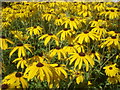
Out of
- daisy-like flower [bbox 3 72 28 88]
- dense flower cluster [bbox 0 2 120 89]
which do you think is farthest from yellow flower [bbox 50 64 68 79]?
daisy-like flower [bbox 3 72 28 88]

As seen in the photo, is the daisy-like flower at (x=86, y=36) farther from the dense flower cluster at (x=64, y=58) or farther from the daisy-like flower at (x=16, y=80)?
the daisy-like flower at (x=16, y=80)

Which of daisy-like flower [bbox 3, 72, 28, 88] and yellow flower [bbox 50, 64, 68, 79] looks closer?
daisy-like flower [bbox 3, 72, 28, 88]

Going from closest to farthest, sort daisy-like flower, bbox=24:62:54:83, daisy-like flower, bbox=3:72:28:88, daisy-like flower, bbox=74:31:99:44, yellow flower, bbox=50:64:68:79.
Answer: daisy-like flower, bbox=24:62:54:83
daisy-like flower, bbox=3:72:28:88
yellow flower, bbox=50:64:68:79
daisy-like flower, bbox=74:31:99:44

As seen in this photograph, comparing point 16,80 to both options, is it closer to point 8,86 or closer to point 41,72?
point 8,86

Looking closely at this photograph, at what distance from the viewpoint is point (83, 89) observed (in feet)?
9.14

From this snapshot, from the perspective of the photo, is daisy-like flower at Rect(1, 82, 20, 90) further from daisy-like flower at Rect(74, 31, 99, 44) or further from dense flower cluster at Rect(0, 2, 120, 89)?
daisy-like flower at Rect(74, 31, 99, 44)

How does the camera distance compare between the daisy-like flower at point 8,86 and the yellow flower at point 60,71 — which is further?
the yellow flower at point 60,71

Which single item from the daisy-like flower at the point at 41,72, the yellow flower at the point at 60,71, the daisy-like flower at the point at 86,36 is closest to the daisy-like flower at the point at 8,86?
the daisy-like flower at the point at 41,72

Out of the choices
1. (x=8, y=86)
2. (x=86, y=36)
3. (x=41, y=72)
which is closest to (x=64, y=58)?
(x=86, y=36)

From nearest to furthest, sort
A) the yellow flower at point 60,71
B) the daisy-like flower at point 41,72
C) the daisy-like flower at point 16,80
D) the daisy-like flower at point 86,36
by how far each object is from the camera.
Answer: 1. the daisy-like flower at point 41,72
2. the daisy-like flower at point 16,80
3. the yellow flower at point 60,71
4. the daisy-like flower at point 86,36

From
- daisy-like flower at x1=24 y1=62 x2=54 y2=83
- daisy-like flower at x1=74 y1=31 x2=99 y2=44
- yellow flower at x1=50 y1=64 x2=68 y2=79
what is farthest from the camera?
daisy-like flower at x1=74 y1=31 x2=99 y2=44

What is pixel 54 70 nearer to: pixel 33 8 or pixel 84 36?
pixel 84 36

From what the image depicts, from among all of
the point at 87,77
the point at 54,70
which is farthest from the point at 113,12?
the point at 54,70

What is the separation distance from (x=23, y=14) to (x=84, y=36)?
207 centimetres
